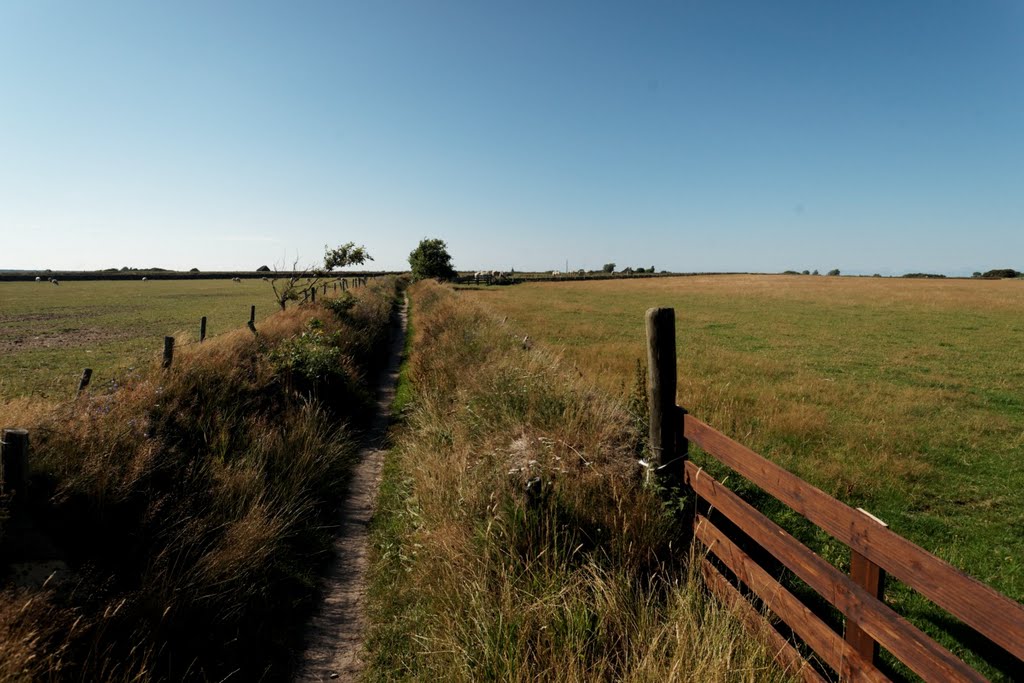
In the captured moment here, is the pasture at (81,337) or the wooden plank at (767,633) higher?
the pasture at (81,337)

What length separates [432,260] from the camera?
68938 mm

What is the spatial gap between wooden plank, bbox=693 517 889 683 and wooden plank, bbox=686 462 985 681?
0.21 metres

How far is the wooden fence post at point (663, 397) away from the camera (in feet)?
13.3

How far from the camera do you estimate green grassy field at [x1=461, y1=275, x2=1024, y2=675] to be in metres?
5.40

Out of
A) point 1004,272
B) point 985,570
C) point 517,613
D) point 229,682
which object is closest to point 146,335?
point 229,682

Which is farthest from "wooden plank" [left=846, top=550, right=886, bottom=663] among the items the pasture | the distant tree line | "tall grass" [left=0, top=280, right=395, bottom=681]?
the distant tree line

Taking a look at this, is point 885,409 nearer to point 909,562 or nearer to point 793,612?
point 793,612

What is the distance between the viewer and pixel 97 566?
374cm

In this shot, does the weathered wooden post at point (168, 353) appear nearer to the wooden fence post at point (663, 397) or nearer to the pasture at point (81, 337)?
the pasture at point (81, 337)

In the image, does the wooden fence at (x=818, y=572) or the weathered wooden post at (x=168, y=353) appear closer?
the wooden fence at (x=818, y=572)

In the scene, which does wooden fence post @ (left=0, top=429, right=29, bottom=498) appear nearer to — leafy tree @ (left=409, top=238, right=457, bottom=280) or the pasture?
the pasture

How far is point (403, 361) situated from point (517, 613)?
13314 millimetres

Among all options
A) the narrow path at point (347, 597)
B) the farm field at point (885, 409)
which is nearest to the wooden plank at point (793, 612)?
the farm field at point (885, 409)

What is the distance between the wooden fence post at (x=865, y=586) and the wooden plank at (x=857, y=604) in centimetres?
6
